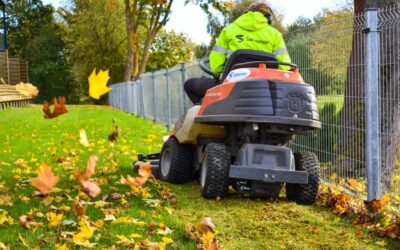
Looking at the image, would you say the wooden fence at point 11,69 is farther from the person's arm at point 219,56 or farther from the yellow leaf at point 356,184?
the yellow leaf at point 356,184

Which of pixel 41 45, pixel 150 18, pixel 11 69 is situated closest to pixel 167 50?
pixel 41 45

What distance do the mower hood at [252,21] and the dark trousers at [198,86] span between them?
2.16ft

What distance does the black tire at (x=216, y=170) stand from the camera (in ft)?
16.9

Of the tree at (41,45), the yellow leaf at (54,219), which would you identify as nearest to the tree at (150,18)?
the tree at (41,45)

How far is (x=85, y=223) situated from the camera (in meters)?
4.15

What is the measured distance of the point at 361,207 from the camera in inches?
201

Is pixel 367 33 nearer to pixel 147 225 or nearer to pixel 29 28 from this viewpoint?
pixel 147 225

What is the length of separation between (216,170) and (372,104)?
56.5 inches

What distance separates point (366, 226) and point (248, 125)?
1259 mm

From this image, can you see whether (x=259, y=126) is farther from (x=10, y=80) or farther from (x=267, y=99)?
Answer: (x=10, y=80)

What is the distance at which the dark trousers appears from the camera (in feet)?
19.8

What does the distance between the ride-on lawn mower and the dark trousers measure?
1.45 feet

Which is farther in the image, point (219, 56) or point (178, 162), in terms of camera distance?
point (178, 162)

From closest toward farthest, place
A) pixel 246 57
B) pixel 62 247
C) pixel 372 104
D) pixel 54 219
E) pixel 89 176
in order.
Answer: pixel 89 176 < pixel 62 247 < pixel 54 219 < pixel 372 104 < pixel 246 57
